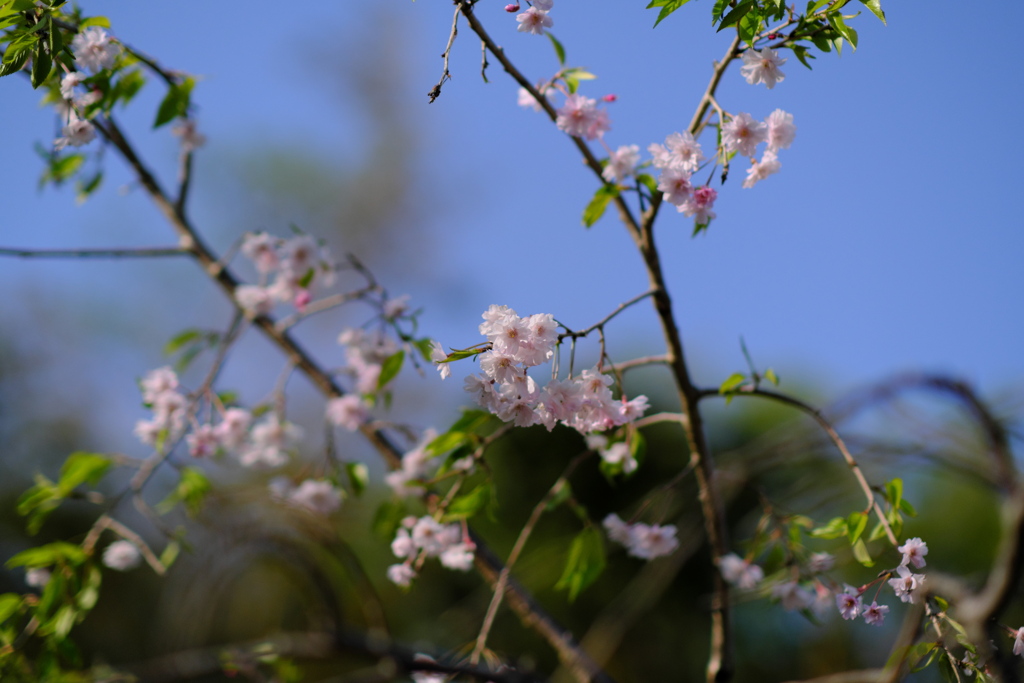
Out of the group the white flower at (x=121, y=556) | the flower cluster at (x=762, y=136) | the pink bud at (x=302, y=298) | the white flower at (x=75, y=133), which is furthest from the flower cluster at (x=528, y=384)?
the white flower at (x=121, y=556)

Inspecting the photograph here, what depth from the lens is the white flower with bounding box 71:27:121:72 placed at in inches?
39.2

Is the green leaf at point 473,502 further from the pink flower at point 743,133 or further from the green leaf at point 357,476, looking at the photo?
the pink flower at point 743,133

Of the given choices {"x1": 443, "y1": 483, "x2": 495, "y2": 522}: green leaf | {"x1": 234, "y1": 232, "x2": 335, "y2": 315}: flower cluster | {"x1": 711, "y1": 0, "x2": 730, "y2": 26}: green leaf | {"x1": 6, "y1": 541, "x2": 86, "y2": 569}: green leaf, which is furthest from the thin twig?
{"x1": 711, "y1": 0, "x2": 730, "y2": 26}: green leaf

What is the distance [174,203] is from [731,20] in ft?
3.87

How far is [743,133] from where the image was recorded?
85cm

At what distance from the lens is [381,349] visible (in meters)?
1.38

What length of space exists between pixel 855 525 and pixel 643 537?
1.35ft

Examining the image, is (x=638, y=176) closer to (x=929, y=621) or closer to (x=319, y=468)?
(x=929, y=621)

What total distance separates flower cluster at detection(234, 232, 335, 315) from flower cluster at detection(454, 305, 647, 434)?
79 cm

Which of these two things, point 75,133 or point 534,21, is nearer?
point 534,21

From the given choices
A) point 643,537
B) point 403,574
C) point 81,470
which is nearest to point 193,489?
point 81,470

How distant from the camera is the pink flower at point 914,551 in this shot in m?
0.77

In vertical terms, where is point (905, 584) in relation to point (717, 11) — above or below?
below

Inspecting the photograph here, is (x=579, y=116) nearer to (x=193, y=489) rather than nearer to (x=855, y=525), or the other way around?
(x=855, y=525)
